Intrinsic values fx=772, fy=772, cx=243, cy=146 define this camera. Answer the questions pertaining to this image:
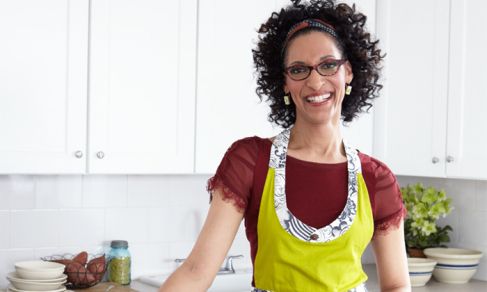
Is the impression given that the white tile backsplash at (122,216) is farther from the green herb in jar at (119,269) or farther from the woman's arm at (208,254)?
the woman's arm at (208,254)

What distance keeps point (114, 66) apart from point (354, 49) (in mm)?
1468

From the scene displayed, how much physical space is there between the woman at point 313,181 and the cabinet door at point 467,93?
1.58 metres

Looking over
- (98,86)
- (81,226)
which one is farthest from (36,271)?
(98,86)

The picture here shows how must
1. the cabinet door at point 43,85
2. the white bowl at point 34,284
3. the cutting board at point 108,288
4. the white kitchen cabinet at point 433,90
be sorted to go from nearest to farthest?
the cabinet door at point 43,85, the white bowl at point 34,284, the cutting board at point 108,288, the white kitchen cabinet at point 433,90

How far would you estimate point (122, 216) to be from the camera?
3.38 metres

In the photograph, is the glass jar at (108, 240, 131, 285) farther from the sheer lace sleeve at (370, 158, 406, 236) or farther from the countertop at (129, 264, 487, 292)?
the sheer lace sleeve at (370, 158, 406, 236)

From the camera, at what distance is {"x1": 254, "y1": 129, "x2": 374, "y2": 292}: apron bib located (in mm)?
1601

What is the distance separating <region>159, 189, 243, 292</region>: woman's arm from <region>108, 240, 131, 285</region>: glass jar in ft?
5.91

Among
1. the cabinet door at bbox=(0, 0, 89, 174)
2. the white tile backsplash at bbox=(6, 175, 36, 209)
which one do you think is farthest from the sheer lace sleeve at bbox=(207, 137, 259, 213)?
the white tile backsplash at bbox=(6, 175, 36, 209)

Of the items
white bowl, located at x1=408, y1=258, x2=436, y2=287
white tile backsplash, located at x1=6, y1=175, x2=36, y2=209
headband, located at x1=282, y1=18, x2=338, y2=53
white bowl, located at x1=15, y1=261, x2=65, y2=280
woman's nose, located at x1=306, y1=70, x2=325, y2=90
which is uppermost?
headband, located at x1=282, y1=18, x2=338, y2=53

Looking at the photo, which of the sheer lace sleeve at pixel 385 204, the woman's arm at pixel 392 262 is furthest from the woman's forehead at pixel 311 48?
the woman's arm at pixel 392 262

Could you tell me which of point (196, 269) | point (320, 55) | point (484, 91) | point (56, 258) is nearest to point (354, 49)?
point (320, 55)

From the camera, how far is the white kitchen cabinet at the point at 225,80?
3117 millimetres

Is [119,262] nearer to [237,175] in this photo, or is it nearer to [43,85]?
[43,85]
